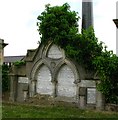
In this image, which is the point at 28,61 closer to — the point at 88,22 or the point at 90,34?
the point at 90,34

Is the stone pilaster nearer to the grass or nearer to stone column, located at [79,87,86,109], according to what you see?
stone column, located at [79,87,86,109]

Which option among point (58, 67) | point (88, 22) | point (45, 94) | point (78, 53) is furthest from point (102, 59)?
point (88, 22)

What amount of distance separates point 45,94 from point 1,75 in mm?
5461

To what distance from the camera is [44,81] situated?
19.9 m

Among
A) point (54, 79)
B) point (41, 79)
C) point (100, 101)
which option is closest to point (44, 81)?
point (41, 79)

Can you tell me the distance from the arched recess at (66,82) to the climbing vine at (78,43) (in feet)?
3.21

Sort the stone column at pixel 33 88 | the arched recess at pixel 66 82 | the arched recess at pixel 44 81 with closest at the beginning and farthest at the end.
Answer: the arched recess at pixel 66 82
the arched recess at pixel 44 81
the stone column at pixel 33 88

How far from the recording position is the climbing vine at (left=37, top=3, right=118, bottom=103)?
55.4ft

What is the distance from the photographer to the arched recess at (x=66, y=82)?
18.8m

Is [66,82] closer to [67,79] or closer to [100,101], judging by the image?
[67,79]

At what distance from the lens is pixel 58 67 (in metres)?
19.3

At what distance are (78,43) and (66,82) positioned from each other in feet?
7.92

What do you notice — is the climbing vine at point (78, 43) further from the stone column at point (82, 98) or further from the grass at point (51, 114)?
the grass at point (51, 114)

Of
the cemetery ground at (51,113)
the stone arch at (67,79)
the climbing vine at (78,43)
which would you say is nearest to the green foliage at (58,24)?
the climbing vine at (78,43)
